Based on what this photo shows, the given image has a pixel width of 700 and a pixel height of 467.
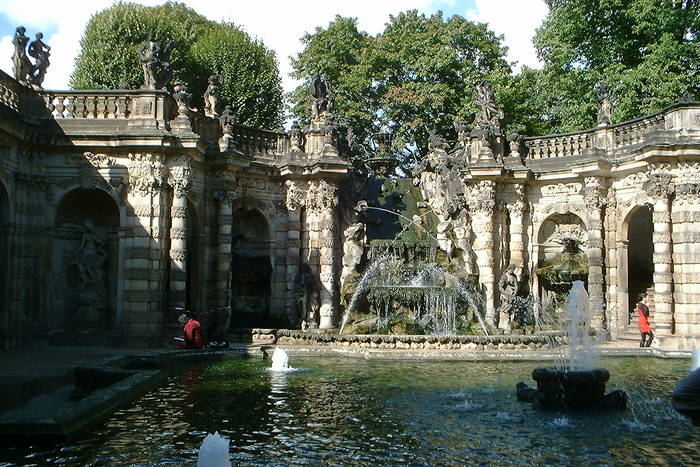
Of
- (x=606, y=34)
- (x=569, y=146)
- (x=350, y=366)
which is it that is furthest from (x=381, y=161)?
(x=350, y=366)

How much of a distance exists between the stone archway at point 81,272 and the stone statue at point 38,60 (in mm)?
3308

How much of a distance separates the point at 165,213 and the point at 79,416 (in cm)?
1143

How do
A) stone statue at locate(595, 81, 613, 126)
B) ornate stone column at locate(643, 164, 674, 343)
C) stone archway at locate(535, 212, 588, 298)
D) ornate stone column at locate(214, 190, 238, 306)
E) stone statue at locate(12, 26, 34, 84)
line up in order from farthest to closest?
stone archway at locate(535, 212, 588, 298) < stone statue at locate(595, 81, 613, 126) < ornate stone column at locate(214, 190, 238, 306) < ornate stone column at locate(643, 164, 674, 343) < stone statue at locate(12, 26, 34, 84)

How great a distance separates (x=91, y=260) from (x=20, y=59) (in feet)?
19.3

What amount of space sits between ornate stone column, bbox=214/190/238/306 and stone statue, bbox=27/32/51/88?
5.92 metres

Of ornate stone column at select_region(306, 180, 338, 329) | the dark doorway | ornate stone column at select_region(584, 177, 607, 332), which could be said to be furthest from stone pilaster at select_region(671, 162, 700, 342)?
ornate stone column at select_region(306, 180, 338, 329)

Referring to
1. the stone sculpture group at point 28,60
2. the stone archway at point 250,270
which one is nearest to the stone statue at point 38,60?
the stone sculpture group at point 28,60

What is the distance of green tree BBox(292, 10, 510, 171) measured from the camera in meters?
30.2

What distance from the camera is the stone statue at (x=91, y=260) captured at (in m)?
19.4

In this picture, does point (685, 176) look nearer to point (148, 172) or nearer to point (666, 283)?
point (666, 283)

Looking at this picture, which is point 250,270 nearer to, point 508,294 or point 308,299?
point 308,299

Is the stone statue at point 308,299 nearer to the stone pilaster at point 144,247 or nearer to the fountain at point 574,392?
the stone pilaster at point 144,247

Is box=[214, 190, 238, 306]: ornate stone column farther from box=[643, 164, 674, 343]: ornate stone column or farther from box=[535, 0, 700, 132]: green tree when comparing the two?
box=[535, 0, 700, 132]: green tree

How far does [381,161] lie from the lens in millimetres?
27578
